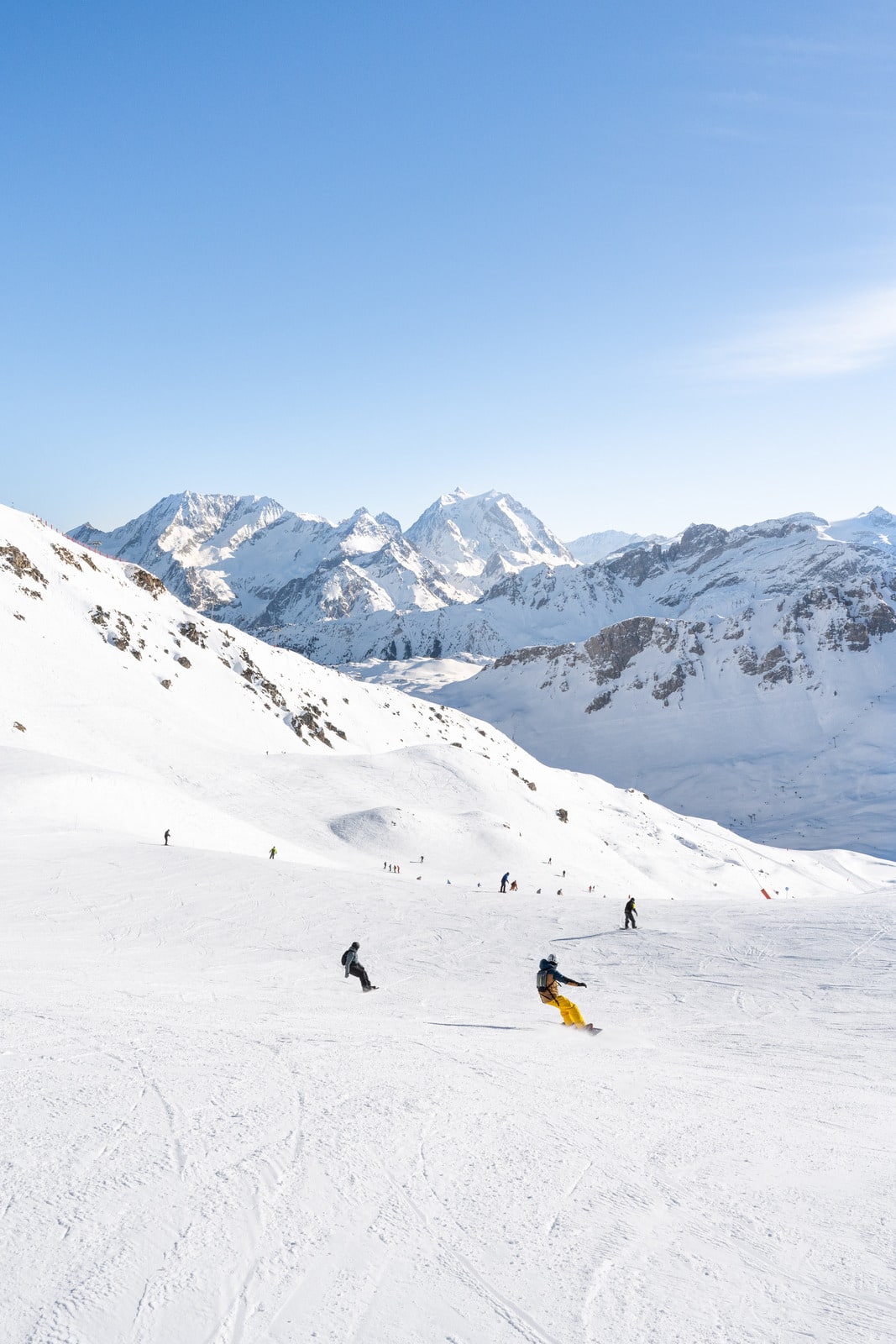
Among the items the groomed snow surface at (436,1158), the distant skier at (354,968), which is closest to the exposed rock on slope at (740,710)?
the groomed snow surface at (436,1158)

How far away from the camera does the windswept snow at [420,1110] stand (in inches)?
181

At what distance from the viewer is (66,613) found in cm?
6322

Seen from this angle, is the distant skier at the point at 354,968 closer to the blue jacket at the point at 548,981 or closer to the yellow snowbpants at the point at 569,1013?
the blue jacket at the point at 548,981

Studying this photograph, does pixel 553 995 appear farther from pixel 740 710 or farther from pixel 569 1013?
pixel 740 710

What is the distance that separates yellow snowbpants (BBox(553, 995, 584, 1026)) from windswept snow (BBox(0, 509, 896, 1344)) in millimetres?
552

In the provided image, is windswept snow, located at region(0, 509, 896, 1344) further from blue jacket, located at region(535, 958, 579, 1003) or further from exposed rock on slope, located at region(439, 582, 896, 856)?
exposed rock on slope, located at region(439, 582, 896, 856)

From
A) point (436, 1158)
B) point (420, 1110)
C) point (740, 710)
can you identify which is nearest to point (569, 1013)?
point (420, 1110)

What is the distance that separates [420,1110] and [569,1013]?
597 cm

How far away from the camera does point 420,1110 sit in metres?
7.85

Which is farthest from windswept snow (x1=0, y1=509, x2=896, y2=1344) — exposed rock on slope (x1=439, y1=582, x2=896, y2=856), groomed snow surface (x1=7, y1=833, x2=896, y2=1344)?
exposed rock on slope (x1=439, y1=582, x2=896, y2=856)

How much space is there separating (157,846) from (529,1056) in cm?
2179

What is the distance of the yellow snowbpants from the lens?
12992 millimetres

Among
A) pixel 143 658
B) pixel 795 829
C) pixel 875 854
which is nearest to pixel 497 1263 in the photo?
pixel 143 658

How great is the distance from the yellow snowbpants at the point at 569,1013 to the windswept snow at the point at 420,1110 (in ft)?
1.81
